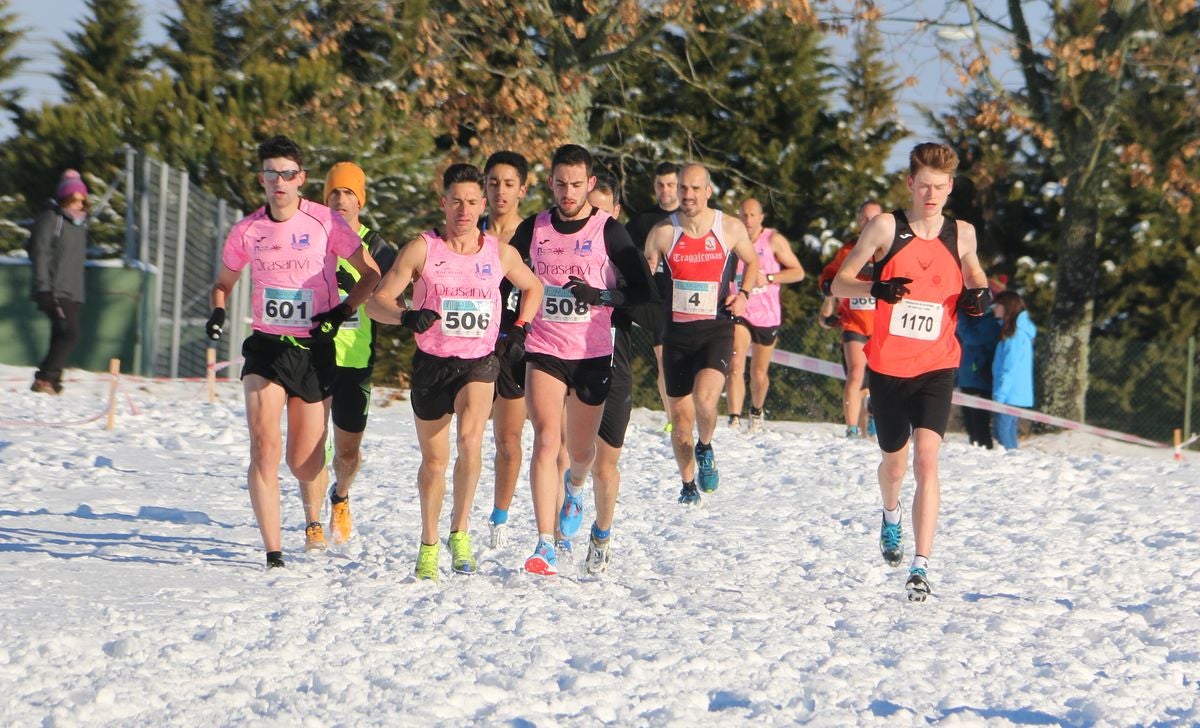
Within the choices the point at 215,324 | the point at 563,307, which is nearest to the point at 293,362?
the point at 215,324

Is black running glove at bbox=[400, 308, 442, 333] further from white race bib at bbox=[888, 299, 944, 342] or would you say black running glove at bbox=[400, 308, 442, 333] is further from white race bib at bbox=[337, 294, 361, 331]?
white race bib at bbox=[888, 299, 944, 342]

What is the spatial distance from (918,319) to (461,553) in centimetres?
231

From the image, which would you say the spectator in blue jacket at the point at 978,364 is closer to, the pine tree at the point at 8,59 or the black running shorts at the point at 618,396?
the black running shorts at the point at 618,396

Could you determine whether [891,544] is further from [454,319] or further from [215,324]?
[215,324]

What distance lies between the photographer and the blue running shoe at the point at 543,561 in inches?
293

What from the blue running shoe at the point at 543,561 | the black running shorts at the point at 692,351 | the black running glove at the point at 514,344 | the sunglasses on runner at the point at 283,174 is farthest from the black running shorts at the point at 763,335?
the sunglasses on runner at the point at 283,174

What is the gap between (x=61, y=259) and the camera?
14.9 m

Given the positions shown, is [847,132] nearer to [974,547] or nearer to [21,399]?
[21,399]

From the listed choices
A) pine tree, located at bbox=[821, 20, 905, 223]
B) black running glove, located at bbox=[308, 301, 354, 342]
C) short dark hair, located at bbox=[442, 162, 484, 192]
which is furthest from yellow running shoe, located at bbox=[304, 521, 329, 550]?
pine tree, located at bbox=[821, 20, 905, 223]

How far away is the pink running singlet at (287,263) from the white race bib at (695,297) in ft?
8.75

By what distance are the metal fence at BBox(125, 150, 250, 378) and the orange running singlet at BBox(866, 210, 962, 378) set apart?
1135 cm

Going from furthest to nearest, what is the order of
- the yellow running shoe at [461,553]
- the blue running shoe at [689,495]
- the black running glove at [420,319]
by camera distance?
the blue running shoe at [689,495], the yellow running shoe at [461,553], the black running glove at [420,319]

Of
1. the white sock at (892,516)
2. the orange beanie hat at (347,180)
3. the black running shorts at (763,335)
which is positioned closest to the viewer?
the white sock at (892,516)

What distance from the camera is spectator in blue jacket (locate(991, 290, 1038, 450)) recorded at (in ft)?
49.1
